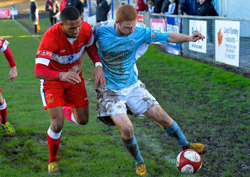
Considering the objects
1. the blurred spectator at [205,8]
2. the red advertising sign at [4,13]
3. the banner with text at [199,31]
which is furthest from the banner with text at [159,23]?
the red advertising sign at [4,13]

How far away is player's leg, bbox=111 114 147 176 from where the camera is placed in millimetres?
4316

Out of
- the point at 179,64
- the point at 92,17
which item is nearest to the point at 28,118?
the point at 179,64

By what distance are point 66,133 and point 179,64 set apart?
675 centimetres

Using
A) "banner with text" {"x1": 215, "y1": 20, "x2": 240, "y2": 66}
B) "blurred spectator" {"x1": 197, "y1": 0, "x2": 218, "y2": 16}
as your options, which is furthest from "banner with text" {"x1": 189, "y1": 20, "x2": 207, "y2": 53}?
"banner with text" {"x1": 215, "y1": 20, "x2": 240, "y2": 66}

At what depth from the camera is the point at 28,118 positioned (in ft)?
23.2

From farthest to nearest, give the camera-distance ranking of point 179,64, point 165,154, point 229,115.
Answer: point 179,64
point 229,115
point 165,154

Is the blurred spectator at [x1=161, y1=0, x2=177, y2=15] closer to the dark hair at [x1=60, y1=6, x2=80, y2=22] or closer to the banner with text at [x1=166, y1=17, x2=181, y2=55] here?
the banner with text at [x1=166, y1=17, x2=181, y2=55]

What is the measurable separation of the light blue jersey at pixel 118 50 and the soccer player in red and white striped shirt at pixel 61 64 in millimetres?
128

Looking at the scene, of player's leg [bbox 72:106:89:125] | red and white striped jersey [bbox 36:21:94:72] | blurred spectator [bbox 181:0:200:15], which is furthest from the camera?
blurred spectator [bbox 181:0:200:15]

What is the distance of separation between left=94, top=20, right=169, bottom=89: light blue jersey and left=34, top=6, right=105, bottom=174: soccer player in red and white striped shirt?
0.42 feet

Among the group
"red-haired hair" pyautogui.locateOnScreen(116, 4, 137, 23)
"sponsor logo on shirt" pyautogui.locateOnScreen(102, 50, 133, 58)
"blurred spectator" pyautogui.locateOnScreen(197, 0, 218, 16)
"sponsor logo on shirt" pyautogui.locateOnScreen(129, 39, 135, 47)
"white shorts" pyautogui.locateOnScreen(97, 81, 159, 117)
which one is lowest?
"white shorts" pyautogui.locateOnScreen(97, 81, 159, 117)

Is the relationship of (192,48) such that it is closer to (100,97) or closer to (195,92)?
(195,92)

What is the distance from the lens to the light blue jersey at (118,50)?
4.59 metres

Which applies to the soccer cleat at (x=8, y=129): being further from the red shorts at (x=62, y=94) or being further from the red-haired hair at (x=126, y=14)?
the red-haired hair at (x=126, y=14)
